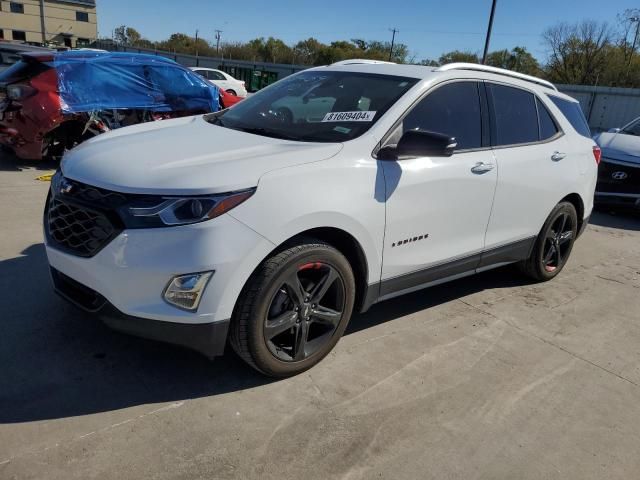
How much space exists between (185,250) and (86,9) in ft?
270

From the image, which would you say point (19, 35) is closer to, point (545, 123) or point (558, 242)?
point (545, 123)

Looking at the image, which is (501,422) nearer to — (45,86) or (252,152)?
(252,152)

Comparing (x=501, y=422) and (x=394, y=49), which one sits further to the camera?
(x=394, y=49)

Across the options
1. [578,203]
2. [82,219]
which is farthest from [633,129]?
[82,219]

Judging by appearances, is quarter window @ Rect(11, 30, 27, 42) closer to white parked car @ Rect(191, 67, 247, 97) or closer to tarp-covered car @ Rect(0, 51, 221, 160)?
white parked car @ Rect(191, 67, 247, 97)

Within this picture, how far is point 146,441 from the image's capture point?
2496mm

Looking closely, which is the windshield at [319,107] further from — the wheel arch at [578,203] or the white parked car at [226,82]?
the white parked car at [226,82]

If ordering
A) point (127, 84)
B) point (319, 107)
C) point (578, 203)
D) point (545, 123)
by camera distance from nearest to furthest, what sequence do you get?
point (319, 107)
point (545, 123)
point (578, 203)
point (127, 84)

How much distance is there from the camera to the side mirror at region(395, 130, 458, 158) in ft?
10.3

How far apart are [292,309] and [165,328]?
0.69 meters

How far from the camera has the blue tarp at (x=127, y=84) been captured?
7852 millimetres

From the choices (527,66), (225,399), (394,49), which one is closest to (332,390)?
(225,399)

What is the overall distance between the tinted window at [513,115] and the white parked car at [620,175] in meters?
4.37

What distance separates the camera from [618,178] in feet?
26.3
